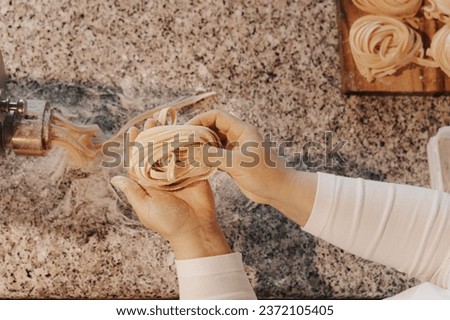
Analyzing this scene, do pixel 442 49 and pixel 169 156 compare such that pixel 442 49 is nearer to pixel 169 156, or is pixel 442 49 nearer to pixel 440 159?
pixel 440 159

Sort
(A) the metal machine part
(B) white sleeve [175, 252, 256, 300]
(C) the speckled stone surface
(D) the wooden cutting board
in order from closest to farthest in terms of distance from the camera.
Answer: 1. (B) white sleeve [175, 252, 256, 300]
2. (A) the metal machine part
3. (C) the speckled stone surface
4. (D) the wooden cutting board

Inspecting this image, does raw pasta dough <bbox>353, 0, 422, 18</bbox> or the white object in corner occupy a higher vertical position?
raw pasta dough <bbox>353, 0, 422, 18</bbox>

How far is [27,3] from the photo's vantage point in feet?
4.62

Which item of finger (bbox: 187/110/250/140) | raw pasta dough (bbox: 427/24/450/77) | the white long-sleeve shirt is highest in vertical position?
raw pasta dough (bbox: 427/24/450/77)

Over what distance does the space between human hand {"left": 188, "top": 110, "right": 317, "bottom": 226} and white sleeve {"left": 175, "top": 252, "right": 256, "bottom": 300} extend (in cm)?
14

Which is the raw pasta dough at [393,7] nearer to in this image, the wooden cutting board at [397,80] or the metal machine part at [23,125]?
the wooden cutting board at [397,80]

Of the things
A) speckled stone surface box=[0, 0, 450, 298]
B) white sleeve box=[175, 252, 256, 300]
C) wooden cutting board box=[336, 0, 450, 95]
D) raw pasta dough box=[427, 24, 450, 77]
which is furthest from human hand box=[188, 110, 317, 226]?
raw pasta dough box=[427, 24, 450, 77]

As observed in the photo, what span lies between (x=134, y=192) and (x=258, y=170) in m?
0.23

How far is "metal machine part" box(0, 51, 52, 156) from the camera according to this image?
3.71 ft

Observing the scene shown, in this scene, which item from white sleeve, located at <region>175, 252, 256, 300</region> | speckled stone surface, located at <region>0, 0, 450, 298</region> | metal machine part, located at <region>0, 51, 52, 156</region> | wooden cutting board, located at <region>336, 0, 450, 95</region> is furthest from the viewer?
wooden cutting board, located at <region>336, 0, 450, 95</region>

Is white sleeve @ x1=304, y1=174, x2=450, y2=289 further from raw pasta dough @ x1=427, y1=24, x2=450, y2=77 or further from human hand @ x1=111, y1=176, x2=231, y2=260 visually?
raw pasta dough @ x1=427, y1=24, x2=450, y2=77

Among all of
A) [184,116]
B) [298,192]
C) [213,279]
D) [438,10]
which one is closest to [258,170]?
[298,192]
